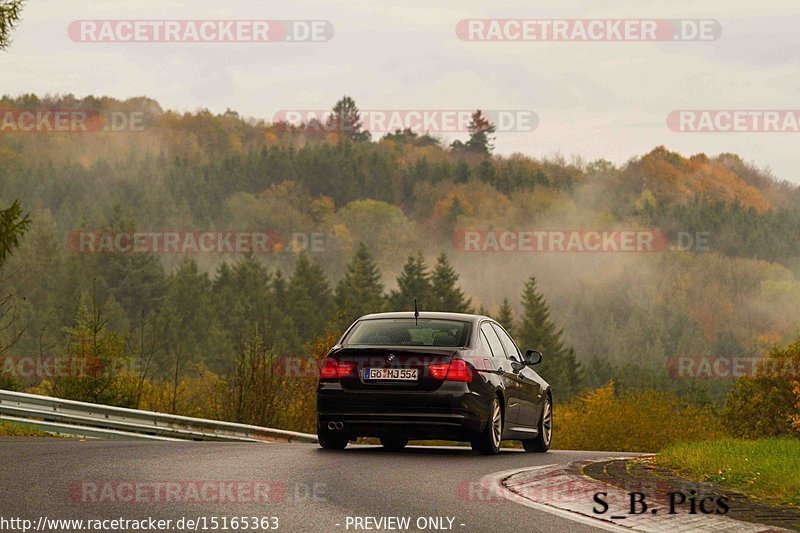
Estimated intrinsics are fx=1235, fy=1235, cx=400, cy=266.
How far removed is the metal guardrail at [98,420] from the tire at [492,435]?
6395 millimetres

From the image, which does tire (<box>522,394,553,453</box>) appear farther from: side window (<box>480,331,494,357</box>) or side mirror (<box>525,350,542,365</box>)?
side window (<box>480,331,494,357</box>)

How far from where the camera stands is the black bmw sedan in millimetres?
13500

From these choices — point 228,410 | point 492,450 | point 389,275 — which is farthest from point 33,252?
point 492,450

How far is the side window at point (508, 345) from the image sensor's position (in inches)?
610

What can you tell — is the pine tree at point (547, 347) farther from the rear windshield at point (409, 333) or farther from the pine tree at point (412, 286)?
the rear windshield at point (409, 333)

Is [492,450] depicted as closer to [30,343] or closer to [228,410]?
[228,410]

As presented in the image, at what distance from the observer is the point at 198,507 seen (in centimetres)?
831

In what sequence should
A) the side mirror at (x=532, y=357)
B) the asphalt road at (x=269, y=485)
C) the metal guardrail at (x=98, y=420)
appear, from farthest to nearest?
the metal guardrail at (x=98, y=420)
the side mirror at (x=532, y=357)
the asphalt road at (x=269, y=485)

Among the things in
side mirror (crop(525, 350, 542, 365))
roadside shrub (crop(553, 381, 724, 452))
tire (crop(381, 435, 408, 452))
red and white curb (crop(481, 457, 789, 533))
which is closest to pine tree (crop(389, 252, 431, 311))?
roadside shrub (crop(553, 381, 724, 452))

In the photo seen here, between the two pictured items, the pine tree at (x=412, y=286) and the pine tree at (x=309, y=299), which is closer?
the pine tree at (x=412, y=286)

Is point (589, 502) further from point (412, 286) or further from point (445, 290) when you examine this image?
point (445, 290)

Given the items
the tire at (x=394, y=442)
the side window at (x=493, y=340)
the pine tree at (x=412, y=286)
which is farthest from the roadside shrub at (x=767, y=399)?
the pine tree at (x=412, y=286)

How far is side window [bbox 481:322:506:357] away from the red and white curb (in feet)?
10.9

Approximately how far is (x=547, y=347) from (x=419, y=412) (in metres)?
119
